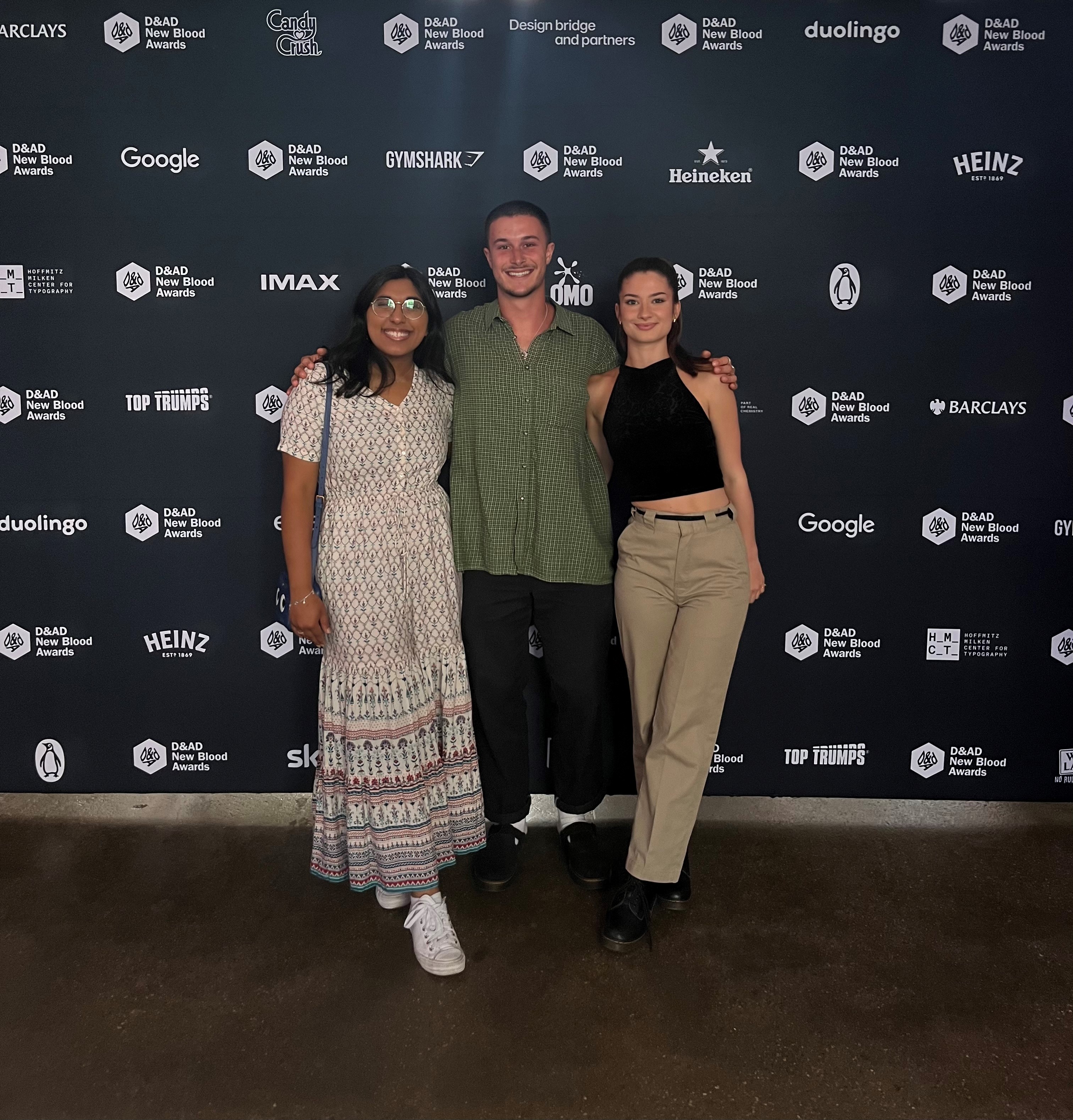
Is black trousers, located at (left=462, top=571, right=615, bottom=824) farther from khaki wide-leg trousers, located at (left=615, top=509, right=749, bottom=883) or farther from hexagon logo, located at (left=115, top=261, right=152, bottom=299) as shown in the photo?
hexagon logo, located at (left=115, top=261, right=152, bottom=299)

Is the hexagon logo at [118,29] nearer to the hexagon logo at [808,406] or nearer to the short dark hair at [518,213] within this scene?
the short dark hair at [518,213]

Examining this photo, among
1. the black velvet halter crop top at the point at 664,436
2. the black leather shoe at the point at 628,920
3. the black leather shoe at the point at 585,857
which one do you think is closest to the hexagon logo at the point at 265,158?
the black velvet halter crop top at the point at 664,436

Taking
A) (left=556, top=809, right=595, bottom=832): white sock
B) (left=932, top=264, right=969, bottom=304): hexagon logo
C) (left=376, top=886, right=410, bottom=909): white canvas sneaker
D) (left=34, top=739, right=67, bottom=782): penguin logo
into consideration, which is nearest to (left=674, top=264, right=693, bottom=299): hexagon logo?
(left=932, top=264, right=969, bottom=304): hexagon logo

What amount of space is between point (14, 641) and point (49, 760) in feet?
1.47

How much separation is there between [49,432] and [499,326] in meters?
1.63

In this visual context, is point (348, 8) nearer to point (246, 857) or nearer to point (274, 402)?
point (274, 402)

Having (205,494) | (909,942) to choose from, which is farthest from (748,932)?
(205,494)

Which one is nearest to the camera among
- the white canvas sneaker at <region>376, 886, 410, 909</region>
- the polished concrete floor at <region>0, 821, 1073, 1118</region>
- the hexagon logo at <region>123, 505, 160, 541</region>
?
the polished concrete floor at <region>0, 821, 1073, 1118</region>

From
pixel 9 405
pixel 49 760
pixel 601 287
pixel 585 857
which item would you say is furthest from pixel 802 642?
pixel 9 405

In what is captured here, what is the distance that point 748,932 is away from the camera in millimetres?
2414

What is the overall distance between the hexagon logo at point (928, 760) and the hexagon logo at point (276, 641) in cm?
226

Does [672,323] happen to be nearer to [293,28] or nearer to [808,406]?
[808,406]

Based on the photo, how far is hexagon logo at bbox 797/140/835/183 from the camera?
9.10 feet

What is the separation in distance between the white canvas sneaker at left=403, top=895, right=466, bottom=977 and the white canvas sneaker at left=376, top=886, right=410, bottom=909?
3.3 inches
